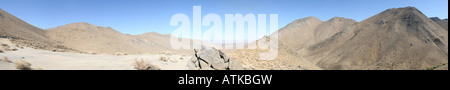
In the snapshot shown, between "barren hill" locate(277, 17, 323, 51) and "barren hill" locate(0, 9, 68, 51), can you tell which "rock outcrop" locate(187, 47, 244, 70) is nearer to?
"barren hill" locate(0, 9, 68, 51)

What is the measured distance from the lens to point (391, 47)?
46375 mm

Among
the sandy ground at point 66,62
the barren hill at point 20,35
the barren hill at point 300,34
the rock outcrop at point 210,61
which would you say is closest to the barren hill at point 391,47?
the barren hill at point 300,34

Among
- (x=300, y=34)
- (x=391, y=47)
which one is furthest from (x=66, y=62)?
(x=300, y=34)

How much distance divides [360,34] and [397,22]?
9006 mm

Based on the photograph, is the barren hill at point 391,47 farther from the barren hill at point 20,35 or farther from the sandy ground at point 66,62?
A: the barren hill at point 20,35

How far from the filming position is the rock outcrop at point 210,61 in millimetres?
8344

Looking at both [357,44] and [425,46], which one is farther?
[357,44]

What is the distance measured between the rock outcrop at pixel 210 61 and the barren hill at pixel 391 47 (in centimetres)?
4526

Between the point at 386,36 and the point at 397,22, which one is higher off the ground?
the point at 397,22

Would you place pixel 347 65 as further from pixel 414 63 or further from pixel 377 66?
pixel 414 63

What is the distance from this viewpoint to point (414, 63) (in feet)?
127

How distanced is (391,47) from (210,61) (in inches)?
2145

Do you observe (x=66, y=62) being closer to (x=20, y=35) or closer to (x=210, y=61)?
(x=210, y=61)
